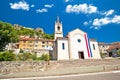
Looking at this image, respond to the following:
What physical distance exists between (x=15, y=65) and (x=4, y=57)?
2972 millimetres

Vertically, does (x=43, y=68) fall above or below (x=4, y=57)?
below

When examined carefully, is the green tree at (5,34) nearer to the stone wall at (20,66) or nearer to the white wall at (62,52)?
the white wall at (62,52)

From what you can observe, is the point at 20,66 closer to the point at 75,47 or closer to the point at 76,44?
the point at 75,47

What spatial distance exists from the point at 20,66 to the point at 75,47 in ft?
52.2

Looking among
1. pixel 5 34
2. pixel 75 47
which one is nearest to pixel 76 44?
pixel 75 47

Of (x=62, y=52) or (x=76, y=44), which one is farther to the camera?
(x=76, y=44)

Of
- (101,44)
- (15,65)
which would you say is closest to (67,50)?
(15,65)

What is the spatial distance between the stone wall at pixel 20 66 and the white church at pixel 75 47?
10.2 meters

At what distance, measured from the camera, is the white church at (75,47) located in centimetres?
3503

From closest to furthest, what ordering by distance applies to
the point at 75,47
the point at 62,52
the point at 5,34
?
the point at 62,52 < the point at 75,47 < the point at 5,34

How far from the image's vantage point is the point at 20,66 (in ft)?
77.7

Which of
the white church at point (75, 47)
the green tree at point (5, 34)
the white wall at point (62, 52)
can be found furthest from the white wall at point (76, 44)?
the green tree at point (5, 34)

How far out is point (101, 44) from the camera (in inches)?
3371

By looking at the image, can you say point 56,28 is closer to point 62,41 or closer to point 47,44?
point 62,41
